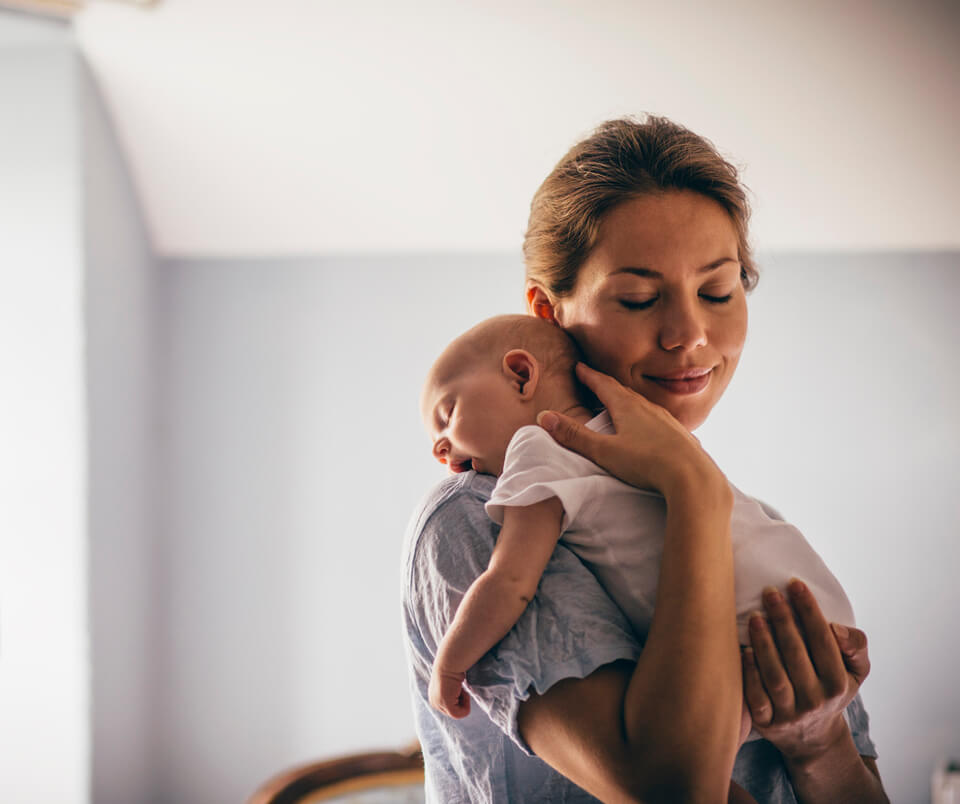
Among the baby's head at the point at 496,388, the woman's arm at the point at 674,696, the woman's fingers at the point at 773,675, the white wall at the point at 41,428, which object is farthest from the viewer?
the white wall at the point at 41,428

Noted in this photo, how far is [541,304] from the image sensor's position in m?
1.07

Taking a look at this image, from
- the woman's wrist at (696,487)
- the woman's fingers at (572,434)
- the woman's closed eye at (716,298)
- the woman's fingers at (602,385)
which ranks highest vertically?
the woman's closed eye at (716,298)

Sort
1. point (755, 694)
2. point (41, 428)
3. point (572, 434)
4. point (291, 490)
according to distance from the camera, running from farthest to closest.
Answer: point (291, 490) < point (41, 428) < point (572, 434) < point (755, 694)

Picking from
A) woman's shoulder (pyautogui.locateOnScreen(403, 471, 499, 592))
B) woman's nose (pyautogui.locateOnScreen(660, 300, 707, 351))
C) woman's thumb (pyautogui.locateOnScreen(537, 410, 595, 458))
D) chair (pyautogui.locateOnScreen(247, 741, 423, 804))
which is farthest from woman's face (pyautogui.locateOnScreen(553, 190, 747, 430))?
chair (pyautogui.locateOnScreen(247, 741, 423, 804))

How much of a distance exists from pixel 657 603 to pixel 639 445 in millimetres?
156

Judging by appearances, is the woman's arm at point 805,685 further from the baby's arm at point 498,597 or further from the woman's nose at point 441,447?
the woman's nose at point 441,447

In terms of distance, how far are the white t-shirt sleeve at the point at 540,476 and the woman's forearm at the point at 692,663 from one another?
89 millimetres

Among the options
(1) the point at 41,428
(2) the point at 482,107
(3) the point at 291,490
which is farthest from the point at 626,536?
(3) the point at 291,490

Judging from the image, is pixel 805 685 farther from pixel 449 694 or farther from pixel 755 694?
pixel 449 694

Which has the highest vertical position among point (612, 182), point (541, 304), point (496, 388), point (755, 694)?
point (612, 182)

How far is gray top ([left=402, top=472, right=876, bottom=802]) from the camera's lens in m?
0.70

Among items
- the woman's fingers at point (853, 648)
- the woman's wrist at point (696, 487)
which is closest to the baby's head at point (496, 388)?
the woman's wrist at point (696, 487)

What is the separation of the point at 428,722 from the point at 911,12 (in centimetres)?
230

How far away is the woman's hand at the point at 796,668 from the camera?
29.9 inches
